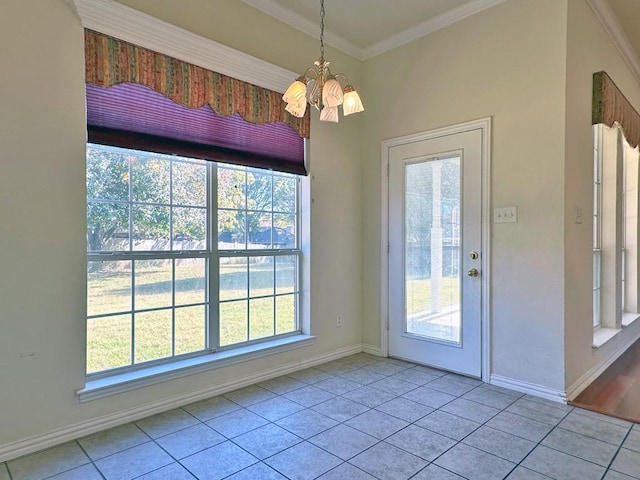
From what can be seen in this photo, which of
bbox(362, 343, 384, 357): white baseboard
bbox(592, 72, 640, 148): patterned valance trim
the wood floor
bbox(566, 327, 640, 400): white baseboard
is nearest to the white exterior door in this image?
bbox(362, 343, 384, 357): white baseboard

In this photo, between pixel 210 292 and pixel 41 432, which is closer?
pixel 41 432

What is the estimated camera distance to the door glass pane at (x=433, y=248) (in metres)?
3.33

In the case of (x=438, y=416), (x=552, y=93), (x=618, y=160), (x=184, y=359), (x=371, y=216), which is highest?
(x=552, y=93)

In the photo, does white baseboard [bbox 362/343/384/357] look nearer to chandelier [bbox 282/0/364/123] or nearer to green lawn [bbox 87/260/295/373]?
green lawn [bbox 87/260/295/373]

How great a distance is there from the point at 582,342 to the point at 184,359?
3.03 meters

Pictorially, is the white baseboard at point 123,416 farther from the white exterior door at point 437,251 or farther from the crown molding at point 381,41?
the crown molding at point 381,41

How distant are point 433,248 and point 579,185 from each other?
3.91ft

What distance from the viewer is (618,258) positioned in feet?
12.9

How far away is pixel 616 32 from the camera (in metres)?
3.58

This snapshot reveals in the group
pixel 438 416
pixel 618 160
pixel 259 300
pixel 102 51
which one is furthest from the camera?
pixel 618 160

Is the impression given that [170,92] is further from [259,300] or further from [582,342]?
[582,342]

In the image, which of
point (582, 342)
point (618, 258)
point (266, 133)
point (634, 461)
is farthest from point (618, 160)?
point (266, 133)

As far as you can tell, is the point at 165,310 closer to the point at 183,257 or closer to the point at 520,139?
the point at 183,257

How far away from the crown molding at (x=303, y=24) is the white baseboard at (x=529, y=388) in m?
3.23
